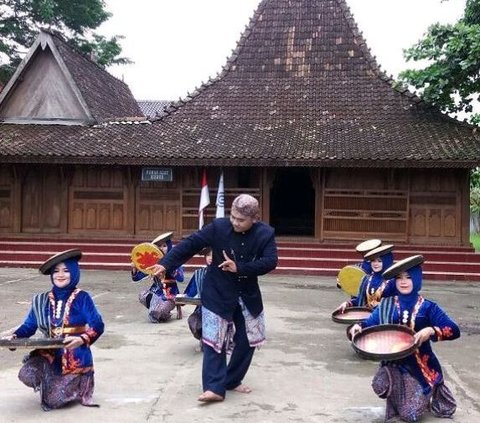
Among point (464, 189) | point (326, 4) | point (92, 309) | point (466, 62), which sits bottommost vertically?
point (92, 309)

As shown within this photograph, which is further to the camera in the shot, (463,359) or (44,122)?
(44,122)

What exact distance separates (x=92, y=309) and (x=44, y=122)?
15.1 meters

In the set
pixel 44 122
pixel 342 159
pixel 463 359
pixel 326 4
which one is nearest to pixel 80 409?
pixel 463 359

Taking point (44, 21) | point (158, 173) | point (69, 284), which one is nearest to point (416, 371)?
point (69, 284)

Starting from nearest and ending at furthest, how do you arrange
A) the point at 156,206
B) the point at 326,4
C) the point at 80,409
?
the point at 80,409 → the point at 156,206 → the point at 326,4

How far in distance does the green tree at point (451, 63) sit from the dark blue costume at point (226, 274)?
39.0ft

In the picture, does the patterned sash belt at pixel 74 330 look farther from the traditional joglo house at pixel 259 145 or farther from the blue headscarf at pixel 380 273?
the traditional joglo house at pixel 259 145

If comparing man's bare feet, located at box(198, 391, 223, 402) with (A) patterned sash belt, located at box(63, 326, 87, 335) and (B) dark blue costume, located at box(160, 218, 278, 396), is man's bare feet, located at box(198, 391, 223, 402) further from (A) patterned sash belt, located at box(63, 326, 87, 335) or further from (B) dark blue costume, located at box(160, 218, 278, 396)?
(A) patterned sash belt, located at box(63, 326, 87, 335)

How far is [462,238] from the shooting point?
16578 mm

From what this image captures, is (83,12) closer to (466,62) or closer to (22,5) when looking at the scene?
(22,5)

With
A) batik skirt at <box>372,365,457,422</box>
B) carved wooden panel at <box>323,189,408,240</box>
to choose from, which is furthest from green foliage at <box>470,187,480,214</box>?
batik skirt at <box>372,365,457,422</box>

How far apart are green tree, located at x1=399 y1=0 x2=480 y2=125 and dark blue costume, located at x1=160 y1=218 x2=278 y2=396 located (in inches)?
467

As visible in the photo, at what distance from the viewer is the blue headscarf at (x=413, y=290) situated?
4.80 m

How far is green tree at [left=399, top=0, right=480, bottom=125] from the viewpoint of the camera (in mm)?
15648
